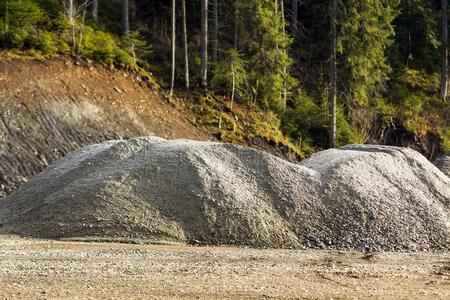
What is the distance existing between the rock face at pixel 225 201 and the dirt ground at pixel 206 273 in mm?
1060

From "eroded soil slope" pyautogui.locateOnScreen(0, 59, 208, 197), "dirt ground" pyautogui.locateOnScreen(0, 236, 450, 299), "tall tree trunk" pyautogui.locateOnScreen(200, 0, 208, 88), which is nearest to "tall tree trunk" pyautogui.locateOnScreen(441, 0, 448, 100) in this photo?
"tall tree trunk" pyautogui.locateOnScreen(200, 0, 208, 88)

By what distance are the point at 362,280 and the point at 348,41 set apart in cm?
2876

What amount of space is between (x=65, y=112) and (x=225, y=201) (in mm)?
12060

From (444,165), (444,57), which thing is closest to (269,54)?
(444,165)

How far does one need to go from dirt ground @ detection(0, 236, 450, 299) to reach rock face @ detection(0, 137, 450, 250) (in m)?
1.06

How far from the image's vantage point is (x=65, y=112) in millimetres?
27844

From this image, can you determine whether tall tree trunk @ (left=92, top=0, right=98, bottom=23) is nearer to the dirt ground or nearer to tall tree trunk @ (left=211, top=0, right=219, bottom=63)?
tall tree trunk @ (left=211, top=0, right=219, bottom=63)

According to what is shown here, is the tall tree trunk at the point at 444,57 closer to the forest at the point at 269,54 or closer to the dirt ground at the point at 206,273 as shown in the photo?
the forest at the point at 269,54

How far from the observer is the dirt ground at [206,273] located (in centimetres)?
1100

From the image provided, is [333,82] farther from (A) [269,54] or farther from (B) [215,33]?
(B) [215,33]

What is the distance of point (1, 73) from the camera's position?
27.3 meters

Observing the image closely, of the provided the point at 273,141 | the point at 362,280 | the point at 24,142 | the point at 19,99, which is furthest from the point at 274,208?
the point at 273,141

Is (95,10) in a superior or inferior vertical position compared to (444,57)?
superior

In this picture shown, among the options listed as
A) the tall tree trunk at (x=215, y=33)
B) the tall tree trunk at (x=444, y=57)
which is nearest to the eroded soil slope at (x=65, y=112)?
the tall tree trunk at (x=215, y=33)
